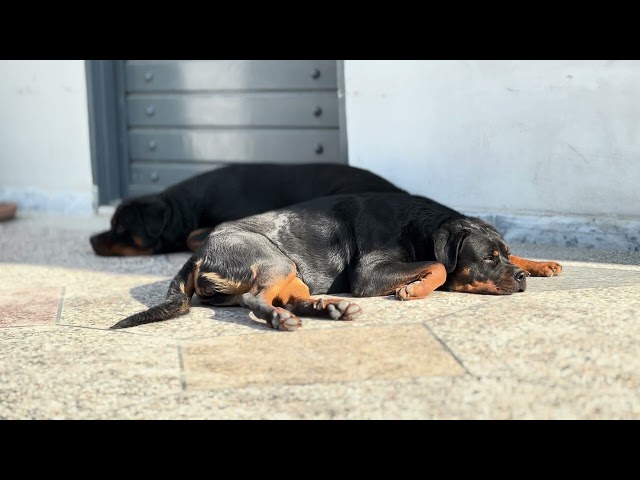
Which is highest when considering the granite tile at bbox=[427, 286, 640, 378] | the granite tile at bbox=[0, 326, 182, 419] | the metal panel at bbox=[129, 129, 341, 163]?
the metal panel at bbox=[129, 129, 341, 163]

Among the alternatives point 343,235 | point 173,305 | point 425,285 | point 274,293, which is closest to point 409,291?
point 425,285

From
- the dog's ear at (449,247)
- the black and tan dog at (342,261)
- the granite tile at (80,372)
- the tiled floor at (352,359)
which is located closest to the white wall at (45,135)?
the tiled floor at (352,359)

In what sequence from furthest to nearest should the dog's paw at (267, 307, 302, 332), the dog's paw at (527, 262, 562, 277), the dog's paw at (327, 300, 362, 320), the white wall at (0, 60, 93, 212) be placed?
1. the white wall at (0, 60, 93, 212)
2. the dog's paw at (527, 262, 562, 277)
3. the dog's paw at (327, 300, 362, 320)
4. the dog's paw at (267, 307, 302, 332)

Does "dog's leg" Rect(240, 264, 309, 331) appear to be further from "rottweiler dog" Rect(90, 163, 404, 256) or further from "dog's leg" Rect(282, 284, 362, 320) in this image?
"rottweiler dog" Rect(90, 163, 404, 256)

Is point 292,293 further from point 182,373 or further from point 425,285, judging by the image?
point 182,373

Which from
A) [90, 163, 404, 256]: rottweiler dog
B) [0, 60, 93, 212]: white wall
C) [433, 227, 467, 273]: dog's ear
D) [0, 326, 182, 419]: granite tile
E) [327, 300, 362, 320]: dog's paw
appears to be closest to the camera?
[0, 326, 182, 419]: granite tile

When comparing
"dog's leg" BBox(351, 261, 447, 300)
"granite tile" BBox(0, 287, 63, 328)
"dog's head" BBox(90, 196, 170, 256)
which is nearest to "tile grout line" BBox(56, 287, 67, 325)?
"granite tile" BBox(0, 287, 63, 328)

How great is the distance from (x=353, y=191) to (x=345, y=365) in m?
2.76

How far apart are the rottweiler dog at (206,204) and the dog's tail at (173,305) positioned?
6.03 ft

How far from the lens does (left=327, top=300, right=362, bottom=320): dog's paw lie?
4.80 meters

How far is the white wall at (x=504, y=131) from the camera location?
630cm

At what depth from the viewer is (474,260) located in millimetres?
5227

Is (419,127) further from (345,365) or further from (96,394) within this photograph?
(96,394)

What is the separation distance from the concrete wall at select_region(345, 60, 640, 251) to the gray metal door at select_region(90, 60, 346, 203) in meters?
0.42
